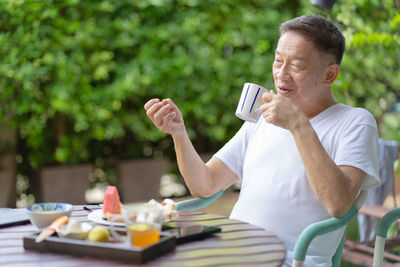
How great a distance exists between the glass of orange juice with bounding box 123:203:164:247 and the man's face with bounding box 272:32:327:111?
2.23 feet

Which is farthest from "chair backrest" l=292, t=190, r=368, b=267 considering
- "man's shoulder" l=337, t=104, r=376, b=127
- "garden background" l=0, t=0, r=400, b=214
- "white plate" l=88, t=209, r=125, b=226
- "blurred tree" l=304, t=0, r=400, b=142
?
"blurred tree" l=304, t=0, r=400, b=142

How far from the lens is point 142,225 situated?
52.9 inches

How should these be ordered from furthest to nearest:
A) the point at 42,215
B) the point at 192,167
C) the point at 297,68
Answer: the point at 192,167 < the point at 297,68 < the point at 42,215

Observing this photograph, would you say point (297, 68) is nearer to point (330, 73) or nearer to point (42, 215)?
point (330, 73)

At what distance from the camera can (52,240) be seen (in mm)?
1373

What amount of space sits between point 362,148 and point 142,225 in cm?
76

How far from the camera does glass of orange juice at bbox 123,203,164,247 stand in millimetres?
1333

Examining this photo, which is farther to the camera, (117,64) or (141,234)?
(117,64)

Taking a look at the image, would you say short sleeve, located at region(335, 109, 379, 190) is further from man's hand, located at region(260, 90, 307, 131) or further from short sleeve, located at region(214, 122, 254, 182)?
short sleeve, located at region(214, 122, 254, 182)

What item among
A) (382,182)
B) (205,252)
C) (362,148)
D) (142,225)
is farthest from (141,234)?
(382,182)

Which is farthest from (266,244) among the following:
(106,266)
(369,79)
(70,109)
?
(369,79)

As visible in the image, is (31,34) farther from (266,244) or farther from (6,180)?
(266,244)

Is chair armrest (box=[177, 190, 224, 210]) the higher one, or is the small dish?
the small dish

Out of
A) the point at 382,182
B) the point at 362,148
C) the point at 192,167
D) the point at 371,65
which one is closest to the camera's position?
the point at 362,148
